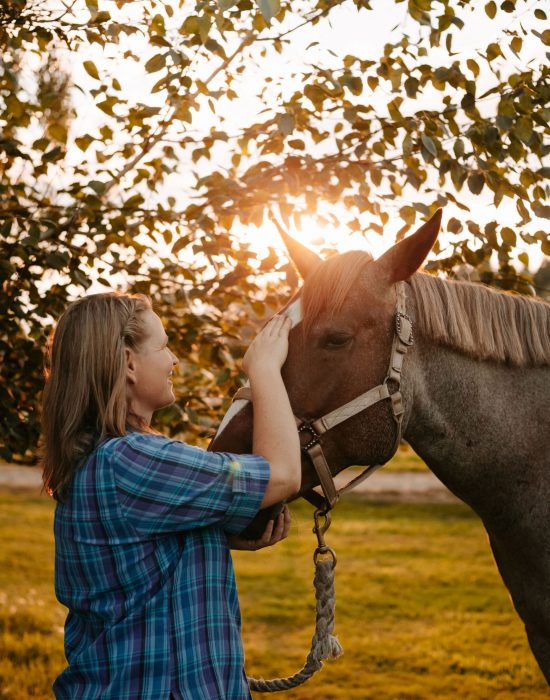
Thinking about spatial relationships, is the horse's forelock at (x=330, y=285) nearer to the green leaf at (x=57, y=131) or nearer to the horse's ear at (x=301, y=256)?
the horse's ear at (x=301, y=256)

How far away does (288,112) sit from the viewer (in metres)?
3.32

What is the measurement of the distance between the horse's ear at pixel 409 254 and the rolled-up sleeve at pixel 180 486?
0.84m

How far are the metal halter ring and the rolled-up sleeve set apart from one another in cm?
43

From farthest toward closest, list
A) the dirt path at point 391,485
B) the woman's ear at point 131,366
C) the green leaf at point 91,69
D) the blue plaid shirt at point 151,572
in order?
the dirt path at point 391,485 → the green leaf at point 91,69 → the woman's ear at point 131,366 → the blue plaid shirt at point 151,572

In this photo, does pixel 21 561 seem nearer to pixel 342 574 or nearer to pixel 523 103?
pixel 342 574

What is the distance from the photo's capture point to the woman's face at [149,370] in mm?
1982

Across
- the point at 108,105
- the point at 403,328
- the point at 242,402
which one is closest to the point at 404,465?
the point at 108,105

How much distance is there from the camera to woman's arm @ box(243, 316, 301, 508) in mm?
1854

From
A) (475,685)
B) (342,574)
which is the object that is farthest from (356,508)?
(475,685)

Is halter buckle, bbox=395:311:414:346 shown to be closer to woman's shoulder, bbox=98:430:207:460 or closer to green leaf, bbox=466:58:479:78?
woman's shoulder, bbox=98:430:207:460

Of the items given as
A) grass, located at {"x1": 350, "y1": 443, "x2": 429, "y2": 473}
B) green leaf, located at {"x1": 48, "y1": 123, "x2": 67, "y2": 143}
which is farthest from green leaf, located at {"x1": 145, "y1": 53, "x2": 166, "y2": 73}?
grass, located at {"x1": 350, "y1": 443, "x2": 429, "y2": 473}

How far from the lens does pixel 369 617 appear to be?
8.49 metres

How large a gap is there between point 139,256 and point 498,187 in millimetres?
1924

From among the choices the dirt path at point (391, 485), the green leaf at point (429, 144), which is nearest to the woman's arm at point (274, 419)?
the green leaf at point (429, 144)
